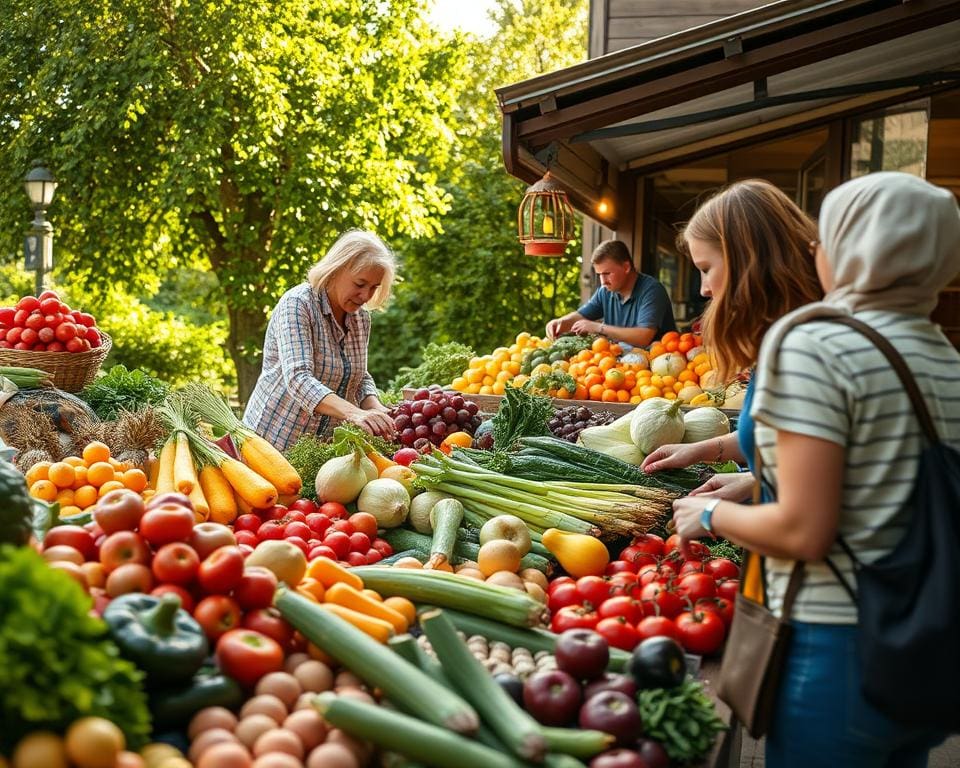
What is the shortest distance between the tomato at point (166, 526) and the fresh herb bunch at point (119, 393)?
10.2 feet

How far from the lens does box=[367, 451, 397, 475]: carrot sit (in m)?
3.89

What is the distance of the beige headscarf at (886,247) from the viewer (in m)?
1.71

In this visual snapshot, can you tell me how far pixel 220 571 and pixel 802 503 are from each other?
118 cm

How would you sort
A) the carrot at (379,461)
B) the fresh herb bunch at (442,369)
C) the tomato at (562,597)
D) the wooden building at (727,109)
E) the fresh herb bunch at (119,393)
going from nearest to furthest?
the tomato at (562,597) → the carrot at (379,461) → the fresh herb bunch at (119,393) → the wooden building at (727,109) → the fresh herb bunch at (442,369)

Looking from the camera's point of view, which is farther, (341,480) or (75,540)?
(341,480)

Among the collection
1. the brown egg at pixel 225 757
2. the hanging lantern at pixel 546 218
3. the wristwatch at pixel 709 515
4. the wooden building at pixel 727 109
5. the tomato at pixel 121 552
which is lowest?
the brown egg at pixel 225 757

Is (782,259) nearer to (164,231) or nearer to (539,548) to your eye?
(539,548)

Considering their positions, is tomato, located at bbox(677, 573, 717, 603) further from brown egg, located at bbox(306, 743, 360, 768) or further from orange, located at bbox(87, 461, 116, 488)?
orange, located at bbox(87, 461, 116, 488)

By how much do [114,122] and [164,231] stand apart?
1.94 metres

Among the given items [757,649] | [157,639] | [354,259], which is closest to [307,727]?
[157,639]

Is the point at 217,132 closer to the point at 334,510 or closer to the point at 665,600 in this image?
the point at 334,510

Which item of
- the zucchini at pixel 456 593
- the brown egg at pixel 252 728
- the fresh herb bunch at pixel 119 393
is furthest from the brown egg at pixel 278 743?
the fresh herb bunch at pixel 119 393

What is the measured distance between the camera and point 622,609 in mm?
2707

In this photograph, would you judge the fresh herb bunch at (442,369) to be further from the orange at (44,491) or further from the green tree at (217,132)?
the green tree at (217,132)
